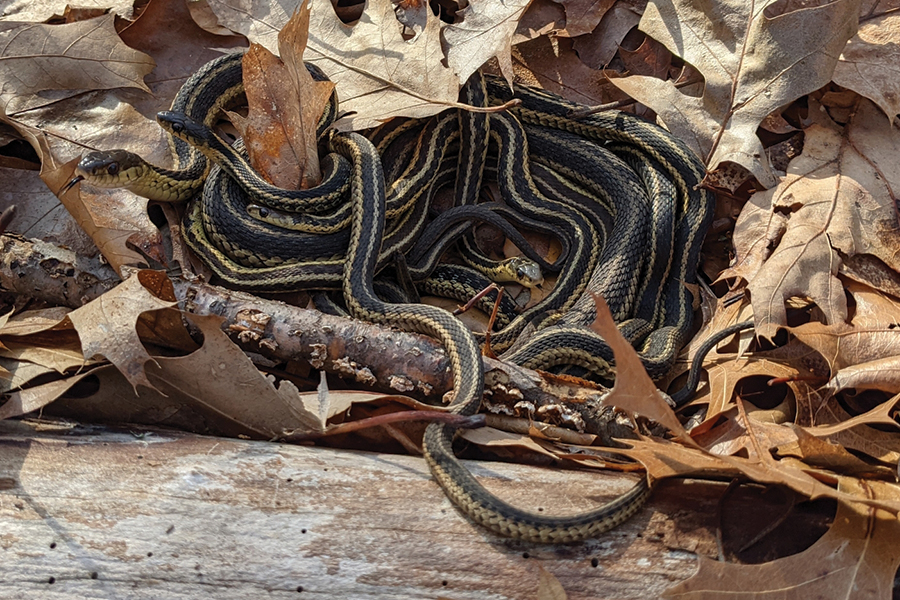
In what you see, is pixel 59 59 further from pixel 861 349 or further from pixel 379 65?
pixel 861 349

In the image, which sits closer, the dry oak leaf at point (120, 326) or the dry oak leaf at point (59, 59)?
the dry oak leaf at point (120, 326)

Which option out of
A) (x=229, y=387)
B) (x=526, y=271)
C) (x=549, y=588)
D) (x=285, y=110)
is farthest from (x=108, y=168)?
(x=549, y=588)

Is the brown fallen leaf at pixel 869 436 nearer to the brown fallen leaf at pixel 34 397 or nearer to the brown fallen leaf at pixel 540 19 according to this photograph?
the brown fallen leaf at pixel 34 397

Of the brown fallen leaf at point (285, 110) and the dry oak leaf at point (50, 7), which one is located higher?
the dry oak leaf at point (50, 7)

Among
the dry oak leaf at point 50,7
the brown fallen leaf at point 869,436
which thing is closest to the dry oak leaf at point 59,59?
the dry oak leaf at point 50,7

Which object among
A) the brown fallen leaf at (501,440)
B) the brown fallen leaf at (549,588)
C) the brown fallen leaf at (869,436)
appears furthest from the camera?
the brown fallen leaf at (501,440)

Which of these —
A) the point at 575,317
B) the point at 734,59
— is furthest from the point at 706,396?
the point at 734,59
